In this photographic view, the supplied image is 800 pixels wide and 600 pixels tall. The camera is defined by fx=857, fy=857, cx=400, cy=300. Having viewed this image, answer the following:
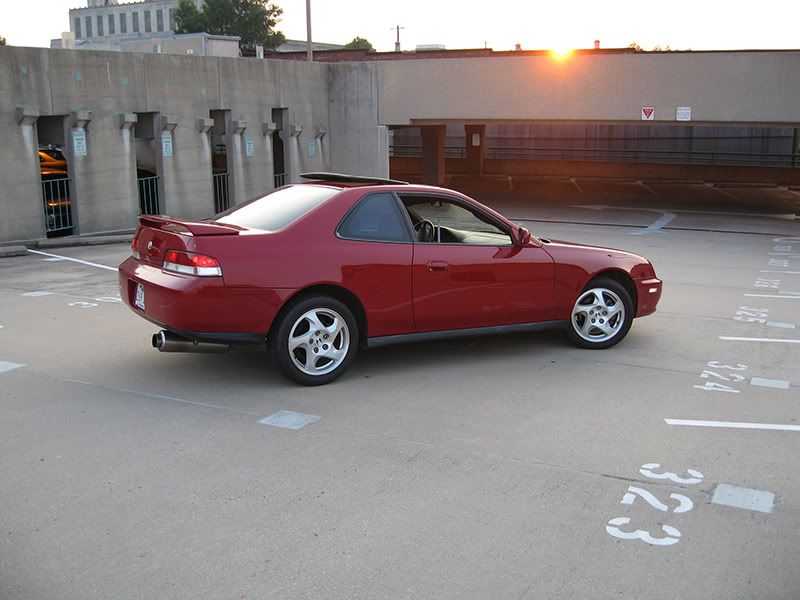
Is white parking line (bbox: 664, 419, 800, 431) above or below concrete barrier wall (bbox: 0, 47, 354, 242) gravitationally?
below

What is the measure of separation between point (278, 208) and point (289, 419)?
1.95 meters

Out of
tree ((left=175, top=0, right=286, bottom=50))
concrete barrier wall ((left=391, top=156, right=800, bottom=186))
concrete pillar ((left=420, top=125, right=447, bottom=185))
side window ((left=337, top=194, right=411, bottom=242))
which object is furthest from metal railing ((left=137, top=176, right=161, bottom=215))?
tree ((left=175, top=0, right=286, bottom=50))

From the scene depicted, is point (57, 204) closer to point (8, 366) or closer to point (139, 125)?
point (139, 125)

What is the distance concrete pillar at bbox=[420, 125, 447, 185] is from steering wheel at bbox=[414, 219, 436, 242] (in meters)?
21.5

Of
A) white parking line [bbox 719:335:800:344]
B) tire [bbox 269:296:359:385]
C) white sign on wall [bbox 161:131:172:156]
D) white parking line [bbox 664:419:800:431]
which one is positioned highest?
white sign on wall [bbox 161:131:172:156]

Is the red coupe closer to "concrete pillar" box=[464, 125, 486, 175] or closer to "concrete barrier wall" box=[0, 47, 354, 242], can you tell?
"concrete barrier wall" box=[0, 47, 354, 242]

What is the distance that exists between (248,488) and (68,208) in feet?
45.3

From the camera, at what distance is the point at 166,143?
18.8 metres

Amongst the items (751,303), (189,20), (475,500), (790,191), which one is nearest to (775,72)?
(751,303)

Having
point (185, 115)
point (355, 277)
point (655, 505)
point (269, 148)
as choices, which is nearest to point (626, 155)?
point (269, 148)

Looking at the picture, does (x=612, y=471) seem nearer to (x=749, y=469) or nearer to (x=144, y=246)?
(x=749, y=469)

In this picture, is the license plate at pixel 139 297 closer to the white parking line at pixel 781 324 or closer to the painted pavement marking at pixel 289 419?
the painted pavement marking at pixel 289 419

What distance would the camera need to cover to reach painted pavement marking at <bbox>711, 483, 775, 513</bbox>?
460 cm

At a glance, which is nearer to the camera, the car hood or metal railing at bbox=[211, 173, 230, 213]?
the car hood
